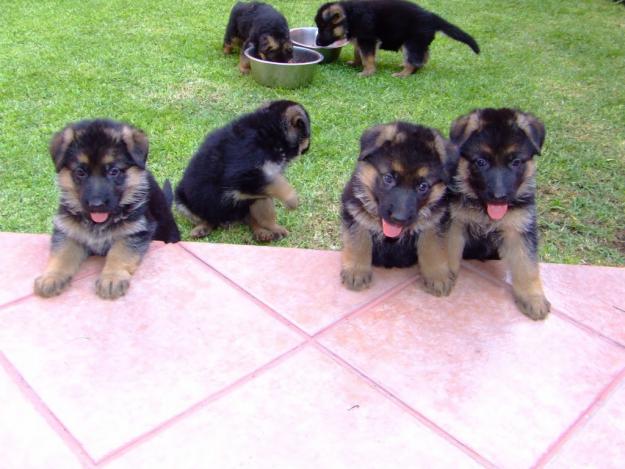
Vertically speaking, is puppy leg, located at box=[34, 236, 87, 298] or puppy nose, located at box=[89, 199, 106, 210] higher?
puppy nose, located at box=[89, 199, 106, 210]

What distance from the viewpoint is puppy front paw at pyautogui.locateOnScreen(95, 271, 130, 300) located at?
2.84 meters

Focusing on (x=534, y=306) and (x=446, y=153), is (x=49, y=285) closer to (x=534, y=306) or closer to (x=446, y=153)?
(x=446, y=153)

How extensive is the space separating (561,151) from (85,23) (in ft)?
21.8

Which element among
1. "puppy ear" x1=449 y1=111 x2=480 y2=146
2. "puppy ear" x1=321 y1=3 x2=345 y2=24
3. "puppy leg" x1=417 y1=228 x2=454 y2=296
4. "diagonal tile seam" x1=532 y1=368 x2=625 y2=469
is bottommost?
"diagonal tile seam" x1=532 y1=368 x2=625 y2=469

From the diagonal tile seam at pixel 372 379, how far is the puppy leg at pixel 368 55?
477 cm

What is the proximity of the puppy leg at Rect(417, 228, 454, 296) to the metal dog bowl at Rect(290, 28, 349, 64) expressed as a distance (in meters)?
5.11

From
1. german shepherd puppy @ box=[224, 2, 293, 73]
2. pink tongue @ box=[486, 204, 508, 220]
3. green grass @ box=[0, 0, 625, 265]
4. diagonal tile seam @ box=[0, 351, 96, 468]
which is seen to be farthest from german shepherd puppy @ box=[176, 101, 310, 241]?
german shepherd puppy @ box=[224, 2, 293, 73]

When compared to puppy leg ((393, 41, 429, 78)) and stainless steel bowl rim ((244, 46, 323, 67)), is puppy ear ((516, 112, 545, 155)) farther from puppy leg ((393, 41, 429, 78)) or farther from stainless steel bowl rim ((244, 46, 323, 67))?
puppy leg ((393, 41, 429, 78))

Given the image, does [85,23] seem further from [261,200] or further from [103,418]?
[103,418]

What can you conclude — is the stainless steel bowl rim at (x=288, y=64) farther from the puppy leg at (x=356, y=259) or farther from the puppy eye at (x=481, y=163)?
the puppy eye at (x=481, y=163)

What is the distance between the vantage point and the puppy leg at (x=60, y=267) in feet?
9.25

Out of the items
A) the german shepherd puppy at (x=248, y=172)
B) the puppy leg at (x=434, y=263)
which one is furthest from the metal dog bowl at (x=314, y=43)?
the puppy leg at (x=434, y=263)

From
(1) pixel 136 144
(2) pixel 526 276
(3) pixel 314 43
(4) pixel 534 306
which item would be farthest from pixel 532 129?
(3) pixel 314 43

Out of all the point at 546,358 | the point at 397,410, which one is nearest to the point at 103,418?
the point at 397,410
